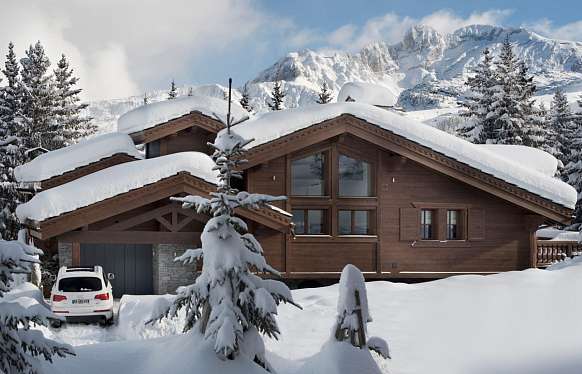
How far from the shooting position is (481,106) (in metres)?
38.2

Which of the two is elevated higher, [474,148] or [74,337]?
[474,148]

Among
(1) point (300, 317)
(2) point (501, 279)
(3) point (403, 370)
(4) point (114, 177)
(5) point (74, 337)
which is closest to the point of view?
(3) point (403, 370)

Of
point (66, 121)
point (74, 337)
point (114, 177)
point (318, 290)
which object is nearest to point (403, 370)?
point (318, 290)

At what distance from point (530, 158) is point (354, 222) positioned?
8.80m

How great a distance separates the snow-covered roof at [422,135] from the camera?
19328 mm

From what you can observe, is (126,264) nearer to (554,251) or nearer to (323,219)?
(323,219)

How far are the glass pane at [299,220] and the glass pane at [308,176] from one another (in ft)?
2.12

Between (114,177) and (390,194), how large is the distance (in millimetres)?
9626

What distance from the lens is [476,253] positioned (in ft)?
67.4

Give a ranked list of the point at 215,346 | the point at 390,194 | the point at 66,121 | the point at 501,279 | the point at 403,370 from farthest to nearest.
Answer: the point at 66,121, the point at 390,194, the point at 501,279, the point at 403,370, the point at 215,346

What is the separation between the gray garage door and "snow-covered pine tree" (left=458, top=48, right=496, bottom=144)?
82.6ft

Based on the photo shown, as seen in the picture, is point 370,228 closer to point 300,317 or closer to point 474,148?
point 474,148

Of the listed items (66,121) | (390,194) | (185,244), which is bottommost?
(185,244)

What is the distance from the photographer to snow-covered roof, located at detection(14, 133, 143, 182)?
21.6 metres
